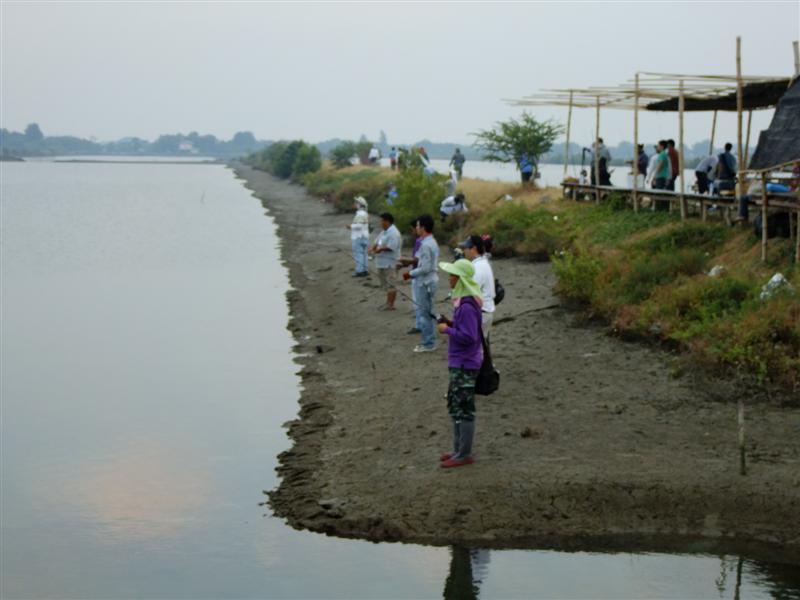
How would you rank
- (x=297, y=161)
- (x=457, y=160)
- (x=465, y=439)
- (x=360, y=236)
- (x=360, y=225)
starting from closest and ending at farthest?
(x=465, y=439) < (x=360, y=225) < (x=360, y=236) < (x=457, y=160) < (x=297, y=161)

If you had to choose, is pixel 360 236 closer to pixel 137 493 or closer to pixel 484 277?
pixel 484 277

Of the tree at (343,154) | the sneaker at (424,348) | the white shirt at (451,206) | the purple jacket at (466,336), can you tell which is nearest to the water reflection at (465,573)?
the purple jacket at (466,336)

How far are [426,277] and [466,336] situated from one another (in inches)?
191

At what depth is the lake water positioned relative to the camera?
326 inches

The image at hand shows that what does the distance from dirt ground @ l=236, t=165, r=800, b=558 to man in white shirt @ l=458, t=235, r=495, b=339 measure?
3.35 feet

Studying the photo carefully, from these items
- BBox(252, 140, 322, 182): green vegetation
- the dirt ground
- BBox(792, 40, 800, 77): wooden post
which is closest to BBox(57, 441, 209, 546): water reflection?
the dirt ground

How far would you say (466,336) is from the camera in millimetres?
8828

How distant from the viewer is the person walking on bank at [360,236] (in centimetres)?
2035

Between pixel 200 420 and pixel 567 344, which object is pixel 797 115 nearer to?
pixel 567 344

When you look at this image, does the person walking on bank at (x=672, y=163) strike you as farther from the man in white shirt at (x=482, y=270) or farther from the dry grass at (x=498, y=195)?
the man in white shirt at (x=482, y=270)

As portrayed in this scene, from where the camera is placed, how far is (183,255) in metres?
31.7

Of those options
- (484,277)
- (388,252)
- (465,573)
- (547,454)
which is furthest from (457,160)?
(465,573)

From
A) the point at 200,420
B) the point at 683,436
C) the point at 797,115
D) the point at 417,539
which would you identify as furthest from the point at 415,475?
the point at 797,115

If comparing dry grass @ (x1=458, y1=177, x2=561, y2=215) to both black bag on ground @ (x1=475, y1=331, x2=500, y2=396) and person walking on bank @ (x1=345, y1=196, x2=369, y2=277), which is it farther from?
black bag on ground @ (x1=475, y1=331, x2=500, y2=396)
